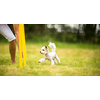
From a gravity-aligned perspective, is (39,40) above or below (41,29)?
below

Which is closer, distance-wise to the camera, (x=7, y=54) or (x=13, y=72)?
(x=13, y=72)

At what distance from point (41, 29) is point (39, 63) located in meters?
3.61

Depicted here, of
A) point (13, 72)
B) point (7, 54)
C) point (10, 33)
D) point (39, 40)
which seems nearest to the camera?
point (13, 72)

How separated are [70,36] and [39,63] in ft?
11.1

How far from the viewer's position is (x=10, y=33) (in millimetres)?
2357

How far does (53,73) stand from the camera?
2125 mm

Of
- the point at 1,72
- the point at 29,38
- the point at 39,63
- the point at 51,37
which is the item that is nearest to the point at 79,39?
the point at 51,37

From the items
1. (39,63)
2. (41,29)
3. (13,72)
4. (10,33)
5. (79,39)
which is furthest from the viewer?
A: (41,29)

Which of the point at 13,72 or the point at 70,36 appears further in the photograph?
the point at 70,36

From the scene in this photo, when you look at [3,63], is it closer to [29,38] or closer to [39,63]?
[39,63]

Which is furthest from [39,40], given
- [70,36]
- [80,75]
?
[80,75]

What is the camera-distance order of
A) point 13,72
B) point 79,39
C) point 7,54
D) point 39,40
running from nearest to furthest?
point 13,72 → point 7,54 → point 79,39 → point 39,40

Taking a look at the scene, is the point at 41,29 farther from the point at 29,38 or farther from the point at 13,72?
the point at 13,72
